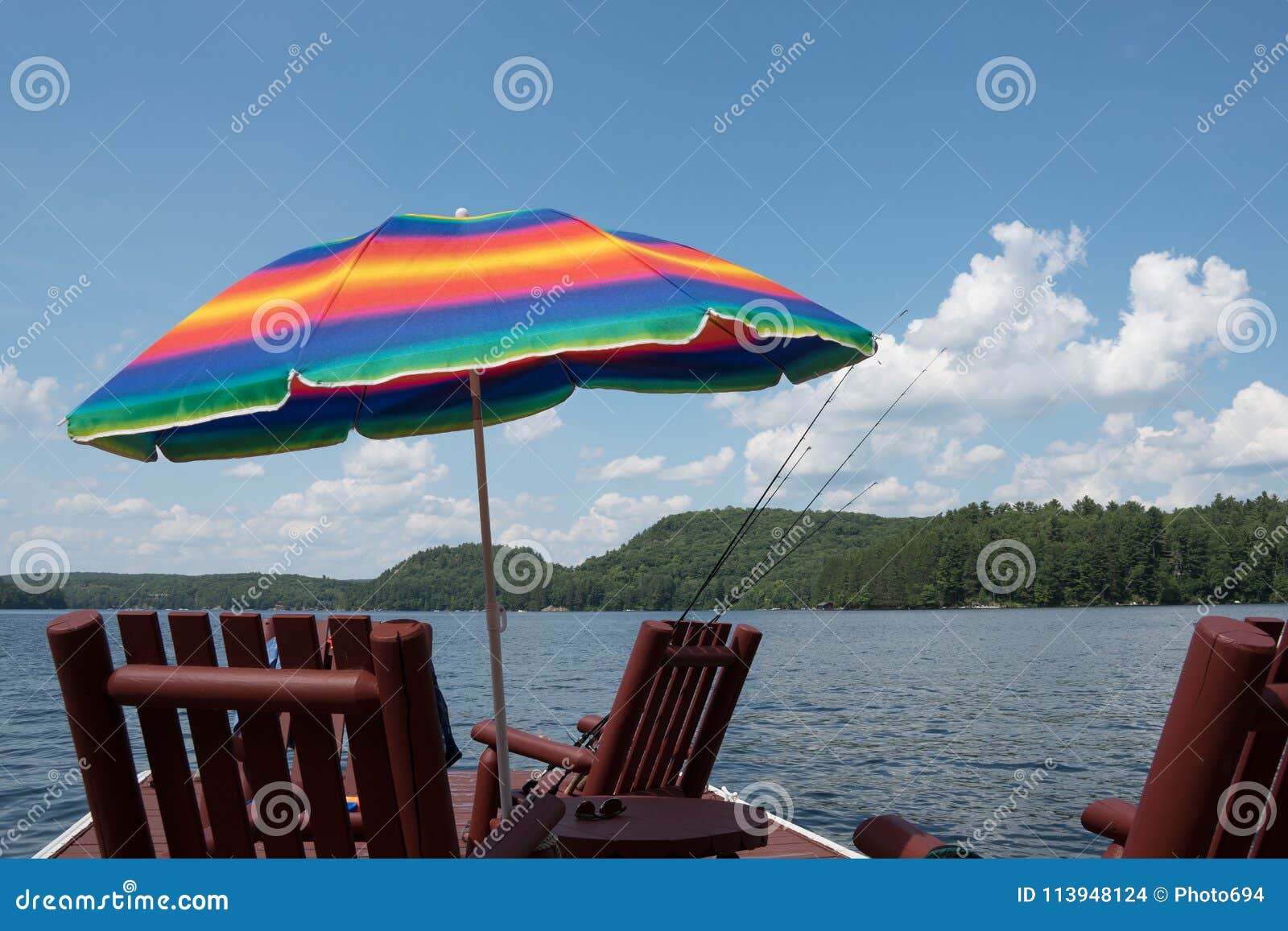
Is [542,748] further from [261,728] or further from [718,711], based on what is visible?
[261,728]

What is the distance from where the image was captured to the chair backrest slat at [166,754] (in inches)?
85.0

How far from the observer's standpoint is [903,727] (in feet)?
69.1

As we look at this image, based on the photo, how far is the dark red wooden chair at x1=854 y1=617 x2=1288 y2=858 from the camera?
5.51 ft

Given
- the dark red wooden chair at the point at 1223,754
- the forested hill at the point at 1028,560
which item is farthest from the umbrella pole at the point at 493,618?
the forested hill at the point at 1028,560

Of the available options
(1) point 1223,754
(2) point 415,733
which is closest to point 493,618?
(2) point 415,733

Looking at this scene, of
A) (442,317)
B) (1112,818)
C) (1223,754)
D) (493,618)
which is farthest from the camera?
(493,618)

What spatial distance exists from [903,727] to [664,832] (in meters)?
19.5

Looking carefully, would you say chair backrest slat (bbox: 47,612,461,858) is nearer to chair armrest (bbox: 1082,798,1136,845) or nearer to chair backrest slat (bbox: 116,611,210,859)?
chair backrest slat (bbox: 116,611,210,859)

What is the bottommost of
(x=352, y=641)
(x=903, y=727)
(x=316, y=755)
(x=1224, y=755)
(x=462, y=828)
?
(x=903, y=727)

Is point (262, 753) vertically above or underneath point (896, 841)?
underneath

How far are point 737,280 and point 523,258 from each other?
0.68 metres

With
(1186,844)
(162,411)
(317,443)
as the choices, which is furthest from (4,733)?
(1186,844)

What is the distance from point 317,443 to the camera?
4453 mm

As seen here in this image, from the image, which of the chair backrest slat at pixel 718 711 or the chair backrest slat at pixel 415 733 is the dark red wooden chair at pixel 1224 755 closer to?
the chair backrest slat at pixel 415 733
